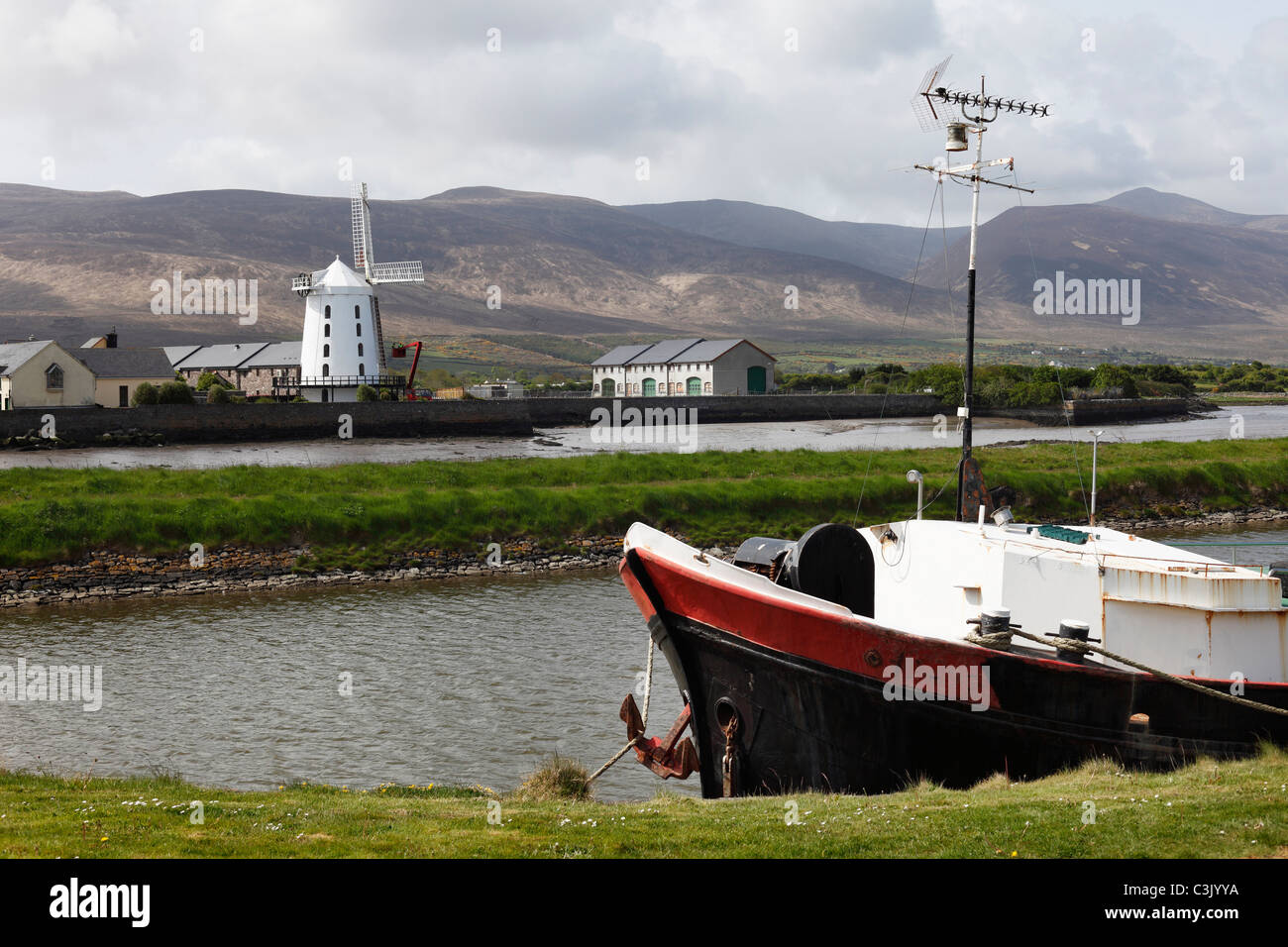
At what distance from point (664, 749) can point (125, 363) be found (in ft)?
284

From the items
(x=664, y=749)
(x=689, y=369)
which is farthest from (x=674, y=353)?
(x=664, y=749)

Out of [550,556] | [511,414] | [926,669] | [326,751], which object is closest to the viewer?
[926,669]

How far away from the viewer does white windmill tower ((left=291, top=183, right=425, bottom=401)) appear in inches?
3519

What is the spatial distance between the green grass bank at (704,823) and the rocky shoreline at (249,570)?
2004 centimetres

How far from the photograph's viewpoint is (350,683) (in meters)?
22.4

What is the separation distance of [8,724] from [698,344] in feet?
358

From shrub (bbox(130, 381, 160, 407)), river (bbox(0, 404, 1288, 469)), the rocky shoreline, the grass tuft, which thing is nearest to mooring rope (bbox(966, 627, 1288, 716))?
the grass tuft

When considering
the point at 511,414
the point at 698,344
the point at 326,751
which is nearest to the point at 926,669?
the point at 326,751

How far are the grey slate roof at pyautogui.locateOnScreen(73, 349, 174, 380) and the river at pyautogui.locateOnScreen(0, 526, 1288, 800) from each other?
214 feet

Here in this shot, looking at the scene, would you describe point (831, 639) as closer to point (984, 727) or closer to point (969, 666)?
point (969, 666)

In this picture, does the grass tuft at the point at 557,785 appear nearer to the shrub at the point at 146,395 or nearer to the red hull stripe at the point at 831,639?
the red hull stripe at the point at 831,639

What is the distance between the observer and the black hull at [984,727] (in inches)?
534

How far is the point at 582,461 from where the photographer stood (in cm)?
4762
